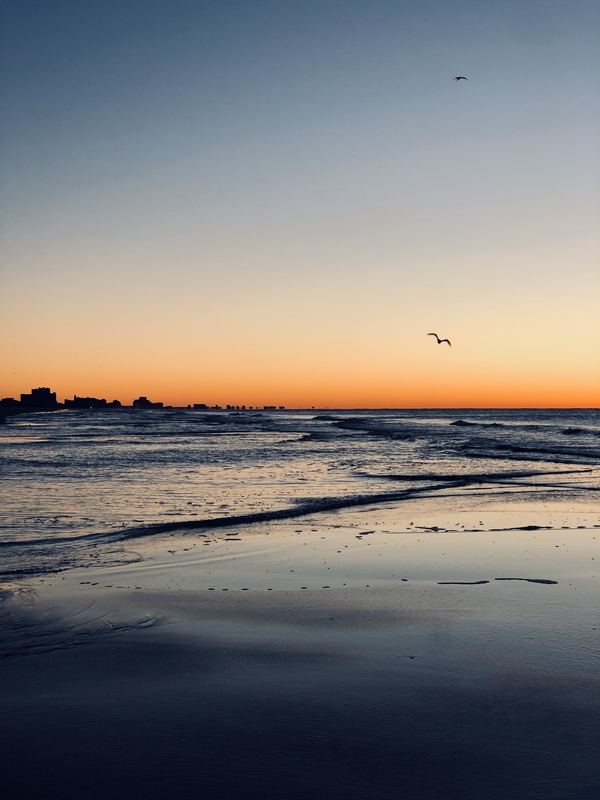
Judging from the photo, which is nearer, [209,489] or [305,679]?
[305,679]

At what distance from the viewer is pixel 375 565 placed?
8.20 meters

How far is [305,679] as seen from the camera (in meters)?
4.63

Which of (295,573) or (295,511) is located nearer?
(295,573)

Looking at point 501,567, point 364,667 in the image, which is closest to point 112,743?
point 364,667

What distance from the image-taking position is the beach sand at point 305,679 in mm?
3432

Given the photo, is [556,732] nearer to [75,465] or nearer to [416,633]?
[416,633]

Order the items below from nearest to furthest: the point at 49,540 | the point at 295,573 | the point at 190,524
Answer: the point at 295,573, the point at 49,540, the point at 190,524

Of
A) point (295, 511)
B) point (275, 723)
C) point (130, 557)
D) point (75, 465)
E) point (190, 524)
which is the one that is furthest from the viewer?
point (75, 465)

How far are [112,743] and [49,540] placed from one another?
250 inches

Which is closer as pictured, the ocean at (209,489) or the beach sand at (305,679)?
the beach sand at (305,679)

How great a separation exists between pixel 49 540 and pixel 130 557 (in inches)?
67.1

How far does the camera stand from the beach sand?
343 centimetres

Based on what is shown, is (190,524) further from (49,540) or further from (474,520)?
(474,520)

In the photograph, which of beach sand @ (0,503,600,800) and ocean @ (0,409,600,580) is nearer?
beach sand @ (0,503,600,800)
